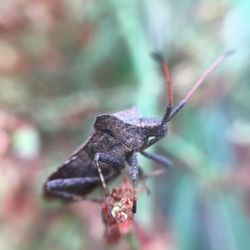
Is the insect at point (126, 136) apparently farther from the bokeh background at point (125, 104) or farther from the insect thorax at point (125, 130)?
the bokeh background at point (125, 104)

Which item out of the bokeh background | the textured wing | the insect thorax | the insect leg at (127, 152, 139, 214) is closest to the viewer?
the insect leg at (127, 152, 139, 214)

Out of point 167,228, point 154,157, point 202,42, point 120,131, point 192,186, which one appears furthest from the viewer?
point 202,42

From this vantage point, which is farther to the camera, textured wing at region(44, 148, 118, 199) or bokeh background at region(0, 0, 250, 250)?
bokeh background at region(0, 0, 250, 250)

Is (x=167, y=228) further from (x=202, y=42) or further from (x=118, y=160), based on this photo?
(x=118, y=160)

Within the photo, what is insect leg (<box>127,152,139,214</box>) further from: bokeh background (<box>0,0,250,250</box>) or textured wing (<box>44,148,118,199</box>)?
bokeh background (<box>0,0,250,250</box>)

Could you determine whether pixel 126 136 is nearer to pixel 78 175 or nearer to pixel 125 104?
pixel 78 175

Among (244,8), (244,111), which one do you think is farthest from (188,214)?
(244,8)

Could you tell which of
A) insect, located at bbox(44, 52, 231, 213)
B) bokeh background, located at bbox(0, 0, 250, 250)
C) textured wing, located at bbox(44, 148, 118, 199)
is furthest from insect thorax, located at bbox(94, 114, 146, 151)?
bokeh background, located at bbox(0, 0, 250, 250)

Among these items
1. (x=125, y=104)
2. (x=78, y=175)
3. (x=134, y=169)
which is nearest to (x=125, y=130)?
(x=134, y=169)
